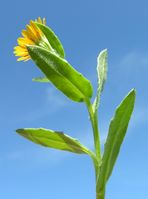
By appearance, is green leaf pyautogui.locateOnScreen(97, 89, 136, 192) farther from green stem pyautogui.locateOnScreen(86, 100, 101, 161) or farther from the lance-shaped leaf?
the lance-shaped leaf

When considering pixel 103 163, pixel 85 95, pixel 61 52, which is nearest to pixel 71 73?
pixel 85 95

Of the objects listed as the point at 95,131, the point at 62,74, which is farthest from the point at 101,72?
the point at 95,131

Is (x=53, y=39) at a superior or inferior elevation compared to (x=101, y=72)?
superior

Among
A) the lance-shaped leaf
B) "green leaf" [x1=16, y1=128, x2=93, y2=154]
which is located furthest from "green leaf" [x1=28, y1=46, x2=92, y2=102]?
"green leaf" [x1=16, y1=128, x2=93, y2=154]

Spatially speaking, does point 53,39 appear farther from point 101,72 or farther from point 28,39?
point 101,72

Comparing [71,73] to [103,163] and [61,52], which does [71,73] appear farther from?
[103,163]
